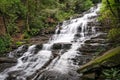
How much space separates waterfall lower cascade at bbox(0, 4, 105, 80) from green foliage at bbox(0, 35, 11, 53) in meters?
1.04

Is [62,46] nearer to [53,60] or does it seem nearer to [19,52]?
[53,60]

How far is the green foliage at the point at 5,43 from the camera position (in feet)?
56.8

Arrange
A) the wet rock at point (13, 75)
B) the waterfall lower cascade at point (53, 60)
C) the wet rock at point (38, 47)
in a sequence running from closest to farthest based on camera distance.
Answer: the waterfall lower cascade at point (53, 60) < the wet rock at point (13, 75) < the wet rock at point (38, 47)

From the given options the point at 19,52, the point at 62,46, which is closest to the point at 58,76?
the point at 62,46

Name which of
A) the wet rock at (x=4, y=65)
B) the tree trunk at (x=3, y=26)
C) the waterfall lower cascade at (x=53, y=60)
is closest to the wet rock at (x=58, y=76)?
the waterfall lower cascade at (x=53, y=60)

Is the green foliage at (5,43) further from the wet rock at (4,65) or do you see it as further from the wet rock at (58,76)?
the wet rock at (58,76)

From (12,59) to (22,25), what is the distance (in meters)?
7.55

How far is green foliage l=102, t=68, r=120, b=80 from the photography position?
916 centimetres

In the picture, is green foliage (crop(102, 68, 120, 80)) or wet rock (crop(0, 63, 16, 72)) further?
wet rock (crop(0, 63, 16, 72))

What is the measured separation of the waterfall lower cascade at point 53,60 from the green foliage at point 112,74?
146cm

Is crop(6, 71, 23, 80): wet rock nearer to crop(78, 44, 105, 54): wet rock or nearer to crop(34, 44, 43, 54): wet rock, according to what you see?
crop(34, 44, 43, 54): wet rock

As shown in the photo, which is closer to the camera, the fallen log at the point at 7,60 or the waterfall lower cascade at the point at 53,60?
the waterfall lower cascade at the point at 53,60

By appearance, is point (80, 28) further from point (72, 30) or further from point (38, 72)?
point (38, 72)

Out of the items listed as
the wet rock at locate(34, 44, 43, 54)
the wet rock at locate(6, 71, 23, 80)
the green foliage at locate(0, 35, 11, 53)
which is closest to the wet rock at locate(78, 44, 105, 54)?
the wet rock at locate(34, 44, 43, 54)
